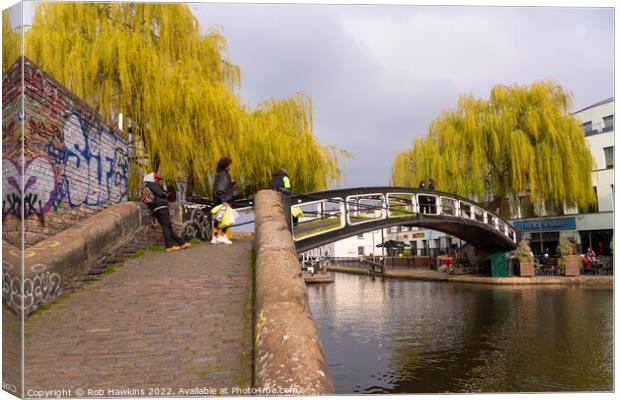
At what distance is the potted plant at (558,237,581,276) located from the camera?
19141 millimetres

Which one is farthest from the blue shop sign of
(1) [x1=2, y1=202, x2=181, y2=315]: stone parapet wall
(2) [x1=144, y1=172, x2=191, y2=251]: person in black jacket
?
(1) [x1=2, y1=202, x2=181, y2=315]: stone parapet wall

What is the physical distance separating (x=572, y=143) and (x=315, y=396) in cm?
2127

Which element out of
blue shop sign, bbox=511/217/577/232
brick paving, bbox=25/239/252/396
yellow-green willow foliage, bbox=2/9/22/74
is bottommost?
brick paving, bbox=25/239/252/396

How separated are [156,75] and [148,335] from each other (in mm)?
9371

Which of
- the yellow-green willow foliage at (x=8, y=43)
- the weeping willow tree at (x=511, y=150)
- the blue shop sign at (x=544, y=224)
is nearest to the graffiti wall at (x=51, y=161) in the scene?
the yellow-green willow foliage at (x=8, y=43)

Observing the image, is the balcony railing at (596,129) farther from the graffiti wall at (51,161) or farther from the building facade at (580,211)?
the graffiti wall at (51,161)

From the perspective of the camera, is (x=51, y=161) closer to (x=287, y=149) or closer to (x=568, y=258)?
(x=287, y=149)

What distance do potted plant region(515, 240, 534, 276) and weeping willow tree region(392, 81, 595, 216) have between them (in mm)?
2061

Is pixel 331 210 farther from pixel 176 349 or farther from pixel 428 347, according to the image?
pixel 176 349

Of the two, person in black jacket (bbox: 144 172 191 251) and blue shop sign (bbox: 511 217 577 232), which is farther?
blue shop sign (bbox: 511 217 577 232)

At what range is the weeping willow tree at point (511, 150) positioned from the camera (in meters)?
20.8

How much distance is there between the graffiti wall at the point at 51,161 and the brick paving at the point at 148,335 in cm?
100

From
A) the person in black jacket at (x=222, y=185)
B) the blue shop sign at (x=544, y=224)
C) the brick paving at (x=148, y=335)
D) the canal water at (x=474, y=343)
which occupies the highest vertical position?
the person in black jacket at (x=222, y=185)

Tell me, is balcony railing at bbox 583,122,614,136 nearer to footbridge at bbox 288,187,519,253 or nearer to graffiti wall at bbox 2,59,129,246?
footbridge at bbox 288,187,519,253
